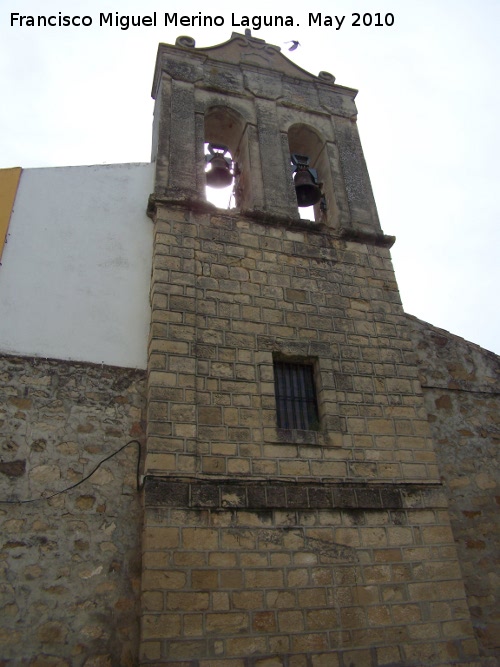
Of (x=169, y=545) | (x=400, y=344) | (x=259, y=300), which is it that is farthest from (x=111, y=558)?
(x=400, y=344)

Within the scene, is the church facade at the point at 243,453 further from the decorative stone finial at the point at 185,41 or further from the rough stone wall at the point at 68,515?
the decorative stone finial at the point at 185,41

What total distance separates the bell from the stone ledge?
366 centimetres

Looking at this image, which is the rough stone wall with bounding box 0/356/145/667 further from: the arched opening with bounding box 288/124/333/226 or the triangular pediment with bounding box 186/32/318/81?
the triangular pediment with bounding box 186/32/318/81

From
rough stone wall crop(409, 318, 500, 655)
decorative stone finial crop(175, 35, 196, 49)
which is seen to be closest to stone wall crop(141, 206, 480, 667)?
rough stone wall crop(409, 318, 500, 655)

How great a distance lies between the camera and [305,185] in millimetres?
7074

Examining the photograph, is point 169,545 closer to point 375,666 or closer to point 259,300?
point 375,666

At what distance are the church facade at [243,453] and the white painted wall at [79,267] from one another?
3cm

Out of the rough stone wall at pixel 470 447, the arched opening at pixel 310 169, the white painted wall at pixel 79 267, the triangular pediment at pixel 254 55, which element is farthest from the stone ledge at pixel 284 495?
the triangular pediment at pixel 254 55

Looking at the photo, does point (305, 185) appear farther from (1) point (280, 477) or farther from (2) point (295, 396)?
(1) point (280, 477)

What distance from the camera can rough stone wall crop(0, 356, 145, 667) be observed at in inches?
159

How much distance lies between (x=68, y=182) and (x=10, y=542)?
12.2ft

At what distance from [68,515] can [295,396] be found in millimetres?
2227

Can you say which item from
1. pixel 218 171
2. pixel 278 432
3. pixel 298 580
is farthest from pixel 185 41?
pixel 298 580

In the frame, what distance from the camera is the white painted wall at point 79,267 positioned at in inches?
204
